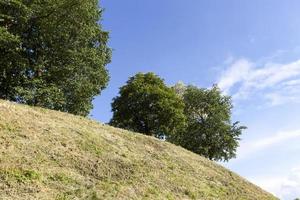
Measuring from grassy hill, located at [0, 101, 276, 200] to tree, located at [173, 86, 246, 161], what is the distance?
33177 millimetres

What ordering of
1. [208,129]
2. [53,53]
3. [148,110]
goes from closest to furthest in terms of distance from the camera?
[53,53] < [148,110] < [208,129]

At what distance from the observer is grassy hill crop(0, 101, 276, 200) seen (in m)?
22.3

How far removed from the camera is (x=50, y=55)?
43812 mm

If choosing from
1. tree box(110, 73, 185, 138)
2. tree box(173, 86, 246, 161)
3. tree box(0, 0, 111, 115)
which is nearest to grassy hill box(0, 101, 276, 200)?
tree box(0, 0, 111, 115)

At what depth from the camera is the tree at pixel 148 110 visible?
63531mm

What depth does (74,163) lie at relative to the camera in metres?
26.0

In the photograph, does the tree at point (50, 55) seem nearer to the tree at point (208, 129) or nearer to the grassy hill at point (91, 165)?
the grassy hill at point (91, 165)

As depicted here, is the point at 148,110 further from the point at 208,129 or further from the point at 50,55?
the point at 50,55

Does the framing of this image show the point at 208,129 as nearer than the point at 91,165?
No

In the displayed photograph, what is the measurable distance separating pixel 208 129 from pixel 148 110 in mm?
14003

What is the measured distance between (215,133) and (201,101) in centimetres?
617

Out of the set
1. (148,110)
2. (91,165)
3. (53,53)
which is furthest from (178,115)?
(91,165)

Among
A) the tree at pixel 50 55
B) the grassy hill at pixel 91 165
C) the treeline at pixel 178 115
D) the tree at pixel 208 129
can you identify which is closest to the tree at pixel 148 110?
A: the treeline at pixel 178 115

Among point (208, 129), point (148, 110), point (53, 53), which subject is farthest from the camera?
point (208, 129)
